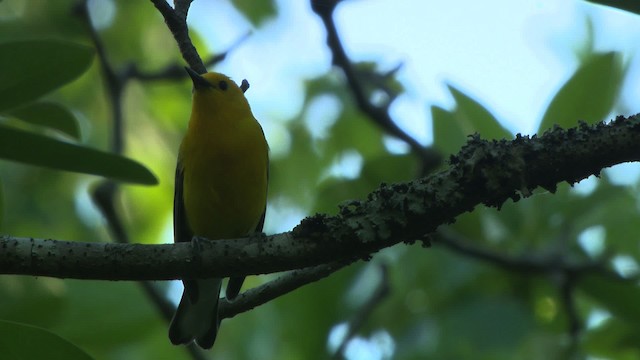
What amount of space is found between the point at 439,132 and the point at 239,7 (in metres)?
1.97

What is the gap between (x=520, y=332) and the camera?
5562 mm

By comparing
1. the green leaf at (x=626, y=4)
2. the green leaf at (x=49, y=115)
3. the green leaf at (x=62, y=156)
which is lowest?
the green leaf at (x=62, y=156)

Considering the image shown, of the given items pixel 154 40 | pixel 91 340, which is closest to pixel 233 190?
pixel 91 340

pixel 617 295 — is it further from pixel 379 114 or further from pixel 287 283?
pixel 287 283

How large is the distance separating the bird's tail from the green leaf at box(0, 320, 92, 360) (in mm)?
1819

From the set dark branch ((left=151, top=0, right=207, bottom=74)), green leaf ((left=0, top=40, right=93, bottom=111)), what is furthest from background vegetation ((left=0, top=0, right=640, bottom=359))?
dark branch ((left=151, top=0, right=207, bottom=74))

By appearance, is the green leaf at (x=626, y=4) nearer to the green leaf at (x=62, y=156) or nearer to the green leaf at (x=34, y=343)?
the green leaf at (x=62, y=156)

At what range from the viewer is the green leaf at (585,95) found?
4.99m

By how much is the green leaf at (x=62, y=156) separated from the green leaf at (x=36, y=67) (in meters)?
0.19

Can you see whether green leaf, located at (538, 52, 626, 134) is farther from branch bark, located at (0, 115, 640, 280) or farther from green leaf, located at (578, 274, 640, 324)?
branch bark, located at (0, 115, 640, 280)

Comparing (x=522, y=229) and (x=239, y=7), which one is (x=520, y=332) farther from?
(x=239, y=7)

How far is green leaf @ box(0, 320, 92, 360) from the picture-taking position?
285 centimetres

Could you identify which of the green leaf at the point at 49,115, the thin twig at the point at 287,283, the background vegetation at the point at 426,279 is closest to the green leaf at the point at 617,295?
the background vegetation at the point at 426,279

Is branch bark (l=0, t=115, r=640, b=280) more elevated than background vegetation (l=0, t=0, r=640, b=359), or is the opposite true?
background vegetation (l=0, t=0, r=640, b=359)
